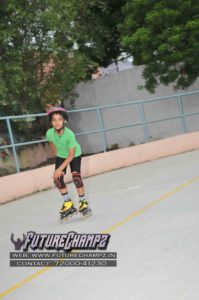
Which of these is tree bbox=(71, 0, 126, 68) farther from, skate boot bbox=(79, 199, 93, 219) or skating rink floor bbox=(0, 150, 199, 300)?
skate boot bbox=(79, 199, 93, 219)

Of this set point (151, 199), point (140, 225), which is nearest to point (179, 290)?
point (140, 225)

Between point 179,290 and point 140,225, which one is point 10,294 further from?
point 140,225

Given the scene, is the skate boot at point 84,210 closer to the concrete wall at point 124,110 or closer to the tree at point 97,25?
the concrete wall at point 124,110

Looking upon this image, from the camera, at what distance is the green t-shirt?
670 centimetres

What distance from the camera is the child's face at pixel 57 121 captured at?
21.8 feet

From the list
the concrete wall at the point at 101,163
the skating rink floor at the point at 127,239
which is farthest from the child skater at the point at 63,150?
the concrete wall at the point at 101,163

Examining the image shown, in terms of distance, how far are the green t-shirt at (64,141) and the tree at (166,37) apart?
10.1 meters

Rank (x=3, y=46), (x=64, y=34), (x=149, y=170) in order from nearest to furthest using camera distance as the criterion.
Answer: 1. (x=149, y=170)
2. (x=3, y=46)
3. (x=64, y=34)

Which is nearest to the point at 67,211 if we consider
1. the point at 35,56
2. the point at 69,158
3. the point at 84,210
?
the point at 84,210

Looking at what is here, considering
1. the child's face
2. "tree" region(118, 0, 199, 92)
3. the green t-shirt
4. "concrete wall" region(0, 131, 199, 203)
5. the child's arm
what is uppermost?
"tree" region(118, 0, 199, 92)

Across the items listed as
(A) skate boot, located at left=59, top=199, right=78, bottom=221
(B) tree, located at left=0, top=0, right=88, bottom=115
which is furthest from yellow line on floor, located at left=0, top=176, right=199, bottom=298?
(B) tree, located at left=0, top=0, right=88, bottom=115

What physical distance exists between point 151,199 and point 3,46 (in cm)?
1051

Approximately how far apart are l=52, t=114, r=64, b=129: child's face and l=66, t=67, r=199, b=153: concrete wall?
12941 millimetres

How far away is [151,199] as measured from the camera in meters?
7.85
